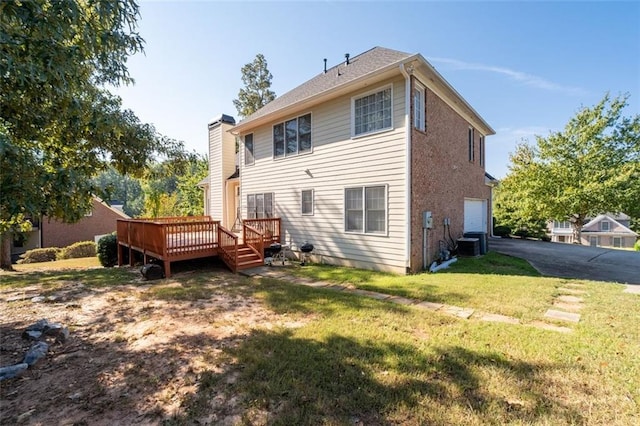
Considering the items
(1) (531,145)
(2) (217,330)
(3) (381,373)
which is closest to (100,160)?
(2) (217,330)

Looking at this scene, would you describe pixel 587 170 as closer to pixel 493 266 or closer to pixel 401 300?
pixel 493 266

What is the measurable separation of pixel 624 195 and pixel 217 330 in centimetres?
2262

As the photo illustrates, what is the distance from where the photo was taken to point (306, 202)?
9875 mm

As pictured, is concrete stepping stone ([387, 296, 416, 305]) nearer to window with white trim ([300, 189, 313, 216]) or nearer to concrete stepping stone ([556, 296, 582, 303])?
concrete stepping stone ([556, 296, 582, 303])

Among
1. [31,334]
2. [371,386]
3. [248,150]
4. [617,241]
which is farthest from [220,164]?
[617,241]

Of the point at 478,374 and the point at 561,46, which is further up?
the point at 561,46

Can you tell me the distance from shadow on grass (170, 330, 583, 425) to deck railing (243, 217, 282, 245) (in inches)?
267

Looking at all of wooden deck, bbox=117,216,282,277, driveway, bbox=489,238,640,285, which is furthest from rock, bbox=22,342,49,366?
driveway, bbox=489,238,640,285

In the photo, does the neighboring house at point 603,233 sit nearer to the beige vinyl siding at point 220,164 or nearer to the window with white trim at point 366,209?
the window with white trim at point 366,209

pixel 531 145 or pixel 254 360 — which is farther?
pixel 531 145

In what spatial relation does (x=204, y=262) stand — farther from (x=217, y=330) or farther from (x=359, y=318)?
(x=359, y=318)

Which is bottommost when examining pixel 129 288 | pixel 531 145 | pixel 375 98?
pixel 129 288

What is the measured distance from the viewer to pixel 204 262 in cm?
965

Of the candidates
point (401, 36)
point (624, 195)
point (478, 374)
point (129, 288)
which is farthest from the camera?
point (624, 195)
